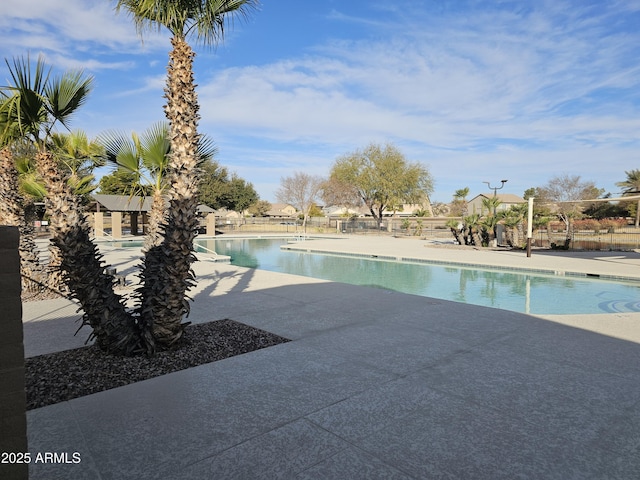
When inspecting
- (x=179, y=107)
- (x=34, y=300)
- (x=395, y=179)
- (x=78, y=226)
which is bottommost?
(x=34, y=300)

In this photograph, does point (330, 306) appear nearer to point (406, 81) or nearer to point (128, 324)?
point (128, 324)

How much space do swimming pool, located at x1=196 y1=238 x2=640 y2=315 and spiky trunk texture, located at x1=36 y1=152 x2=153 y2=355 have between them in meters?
7.93

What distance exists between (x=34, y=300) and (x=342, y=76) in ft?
70.1

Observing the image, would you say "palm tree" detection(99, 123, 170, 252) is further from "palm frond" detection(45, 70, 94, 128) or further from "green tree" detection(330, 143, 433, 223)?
"green tree" detection(330, 143, 433, 223)

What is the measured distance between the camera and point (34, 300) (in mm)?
8039

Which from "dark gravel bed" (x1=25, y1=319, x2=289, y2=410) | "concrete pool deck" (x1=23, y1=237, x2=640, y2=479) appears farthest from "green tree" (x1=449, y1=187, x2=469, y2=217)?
"dark gravel bed" (x1=25, y1=319, x2=289, y2=410)

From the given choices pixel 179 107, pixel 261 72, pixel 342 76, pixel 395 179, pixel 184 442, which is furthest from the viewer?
pixel 395 179

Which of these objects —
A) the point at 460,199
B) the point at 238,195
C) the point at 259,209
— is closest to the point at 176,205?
the point at 238,195

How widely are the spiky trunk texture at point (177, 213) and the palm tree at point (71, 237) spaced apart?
0.30 m

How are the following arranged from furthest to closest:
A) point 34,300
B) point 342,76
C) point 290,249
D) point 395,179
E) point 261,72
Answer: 1. point 395,179
2. point 342,76
3. point 290,249
4. point 261,72
5. point 34,300

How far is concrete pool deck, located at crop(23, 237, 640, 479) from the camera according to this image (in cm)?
258

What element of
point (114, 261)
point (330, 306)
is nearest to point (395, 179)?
point (114, 261)

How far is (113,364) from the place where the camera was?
4.34m

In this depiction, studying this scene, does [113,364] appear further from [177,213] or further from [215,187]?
[215,187]
